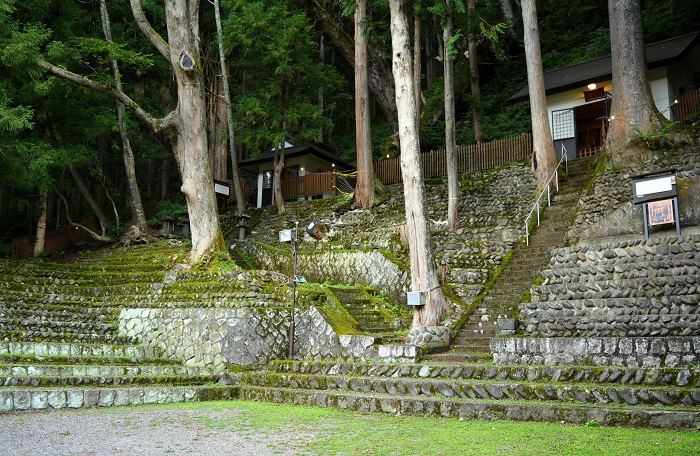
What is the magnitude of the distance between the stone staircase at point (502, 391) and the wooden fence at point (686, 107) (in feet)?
45.4

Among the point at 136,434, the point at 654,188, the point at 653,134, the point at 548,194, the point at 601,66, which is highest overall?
the point at 601,66

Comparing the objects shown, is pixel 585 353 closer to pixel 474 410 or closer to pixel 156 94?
pixel 474 410

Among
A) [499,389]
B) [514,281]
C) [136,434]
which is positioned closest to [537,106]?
[514,281]

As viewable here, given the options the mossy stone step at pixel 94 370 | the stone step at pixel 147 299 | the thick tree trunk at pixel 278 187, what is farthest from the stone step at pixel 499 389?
the thick tree trunk at pixel 278 187

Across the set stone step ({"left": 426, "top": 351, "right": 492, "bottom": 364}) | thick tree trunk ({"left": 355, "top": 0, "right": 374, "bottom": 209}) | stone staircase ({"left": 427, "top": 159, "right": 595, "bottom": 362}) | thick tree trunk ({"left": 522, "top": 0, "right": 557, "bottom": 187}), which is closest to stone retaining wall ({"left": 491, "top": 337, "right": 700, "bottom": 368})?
stone step ({"left": 426, "top": 351, "right": 492, "bottom": 364})

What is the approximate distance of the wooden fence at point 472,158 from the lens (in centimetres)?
2299

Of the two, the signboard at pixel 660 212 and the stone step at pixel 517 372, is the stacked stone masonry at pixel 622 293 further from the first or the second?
the stone step at pixel 517 372

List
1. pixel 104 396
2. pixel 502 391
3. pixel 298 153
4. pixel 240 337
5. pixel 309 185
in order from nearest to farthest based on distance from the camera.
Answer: pixel 502 391 → pixel 104 396 → pixel 240 337 → pixel 309 185 → pixel 298 153

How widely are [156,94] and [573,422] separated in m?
28.1

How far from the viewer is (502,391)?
880 centimetres

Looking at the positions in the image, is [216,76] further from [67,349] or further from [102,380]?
[102,380]

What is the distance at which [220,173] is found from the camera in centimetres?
3066

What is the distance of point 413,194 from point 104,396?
7.46 meters

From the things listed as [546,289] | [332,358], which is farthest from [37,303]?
[546,289]
